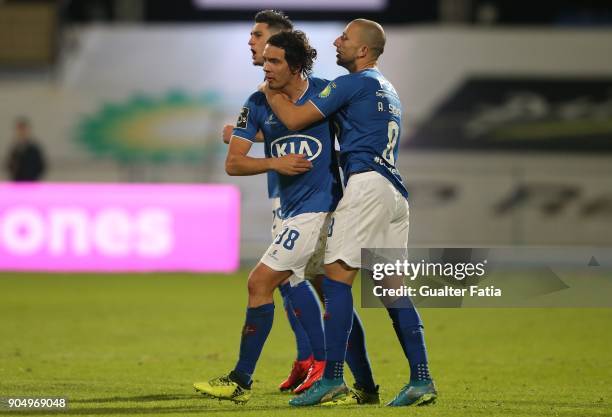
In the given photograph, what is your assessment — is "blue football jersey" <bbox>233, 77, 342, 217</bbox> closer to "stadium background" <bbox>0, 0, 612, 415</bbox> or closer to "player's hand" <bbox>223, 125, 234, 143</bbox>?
"player's hand" <bbox>223, 125, 234, 143</bbox>

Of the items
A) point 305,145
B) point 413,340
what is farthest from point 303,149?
point 413,340

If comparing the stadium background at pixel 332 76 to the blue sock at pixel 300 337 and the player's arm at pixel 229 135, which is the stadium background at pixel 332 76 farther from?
the player's arm at pixel 229 135

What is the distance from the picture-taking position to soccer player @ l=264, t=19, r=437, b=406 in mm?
6648

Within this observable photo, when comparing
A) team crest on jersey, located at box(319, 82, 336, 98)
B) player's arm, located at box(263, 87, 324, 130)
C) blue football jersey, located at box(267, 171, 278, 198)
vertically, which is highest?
team crest on jersey, located at box(319, 82, 336, 98)

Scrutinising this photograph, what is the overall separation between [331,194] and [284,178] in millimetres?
282

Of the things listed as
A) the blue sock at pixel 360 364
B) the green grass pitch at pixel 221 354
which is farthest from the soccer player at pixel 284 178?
the blue sock at pixel 360 364

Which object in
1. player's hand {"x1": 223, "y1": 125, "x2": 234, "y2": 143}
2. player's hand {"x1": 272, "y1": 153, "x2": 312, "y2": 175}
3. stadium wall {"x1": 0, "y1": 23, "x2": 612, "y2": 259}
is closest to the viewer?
player's hand {"x1": 272, "y1": 153, "x2": 312, "y2": 175}

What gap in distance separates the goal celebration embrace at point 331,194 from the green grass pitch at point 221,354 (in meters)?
0.25

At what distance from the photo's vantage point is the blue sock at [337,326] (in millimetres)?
6645

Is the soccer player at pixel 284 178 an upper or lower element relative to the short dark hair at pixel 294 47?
lower

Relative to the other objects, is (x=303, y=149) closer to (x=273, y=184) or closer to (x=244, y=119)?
(x=244, y=119)

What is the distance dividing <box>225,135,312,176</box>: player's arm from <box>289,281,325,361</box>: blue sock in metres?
0.98

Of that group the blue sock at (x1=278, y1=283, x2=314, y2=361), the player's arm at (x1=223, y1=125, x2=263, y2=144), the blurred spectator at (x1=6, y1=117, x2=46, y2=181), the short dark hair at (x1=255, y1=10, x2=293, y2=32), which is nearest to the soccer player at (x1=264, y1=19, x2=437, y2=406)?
the player's arm at (x1=223, y1=125, x2=263, y2=144)

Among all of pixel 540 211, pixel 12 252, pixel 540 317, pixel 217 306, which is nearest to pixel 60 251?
pixel 12 252
